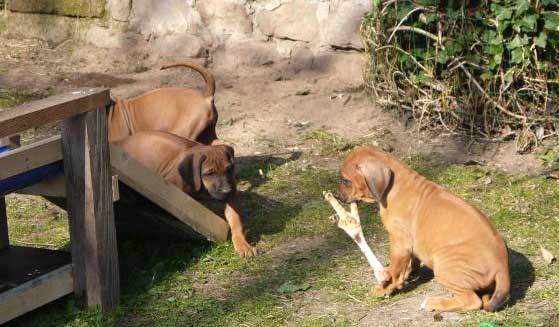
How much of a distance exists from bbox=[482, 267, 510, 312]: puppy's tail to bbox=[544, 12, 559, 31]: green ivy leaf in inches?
122

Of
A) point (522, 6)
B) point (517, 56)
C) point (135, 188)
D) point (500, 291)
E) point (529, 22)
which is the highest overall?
point (522, 6)

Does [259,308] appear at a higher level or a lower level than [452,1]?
lower

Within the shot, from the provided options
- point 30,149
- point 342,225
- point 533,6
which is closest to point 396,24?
point 533,6

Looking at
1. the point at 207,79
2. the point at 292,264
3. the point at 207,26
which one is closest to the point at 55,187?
the point at 292,264

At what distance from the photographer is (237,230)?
632 centimetres

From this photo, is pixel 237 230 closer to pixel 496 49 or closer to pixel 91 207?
pixel 91 207

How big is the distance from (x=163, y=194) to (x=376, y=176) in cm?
128

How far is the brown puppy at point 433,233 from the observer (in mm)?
4879

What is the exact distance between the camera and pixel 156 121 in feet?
26.1

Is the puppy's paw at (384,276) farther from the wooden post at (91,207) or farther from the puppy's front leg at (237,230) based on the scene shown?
the wooden post at (91,207)

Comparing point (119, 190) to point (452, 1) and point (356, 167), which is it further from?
point (452, 1)

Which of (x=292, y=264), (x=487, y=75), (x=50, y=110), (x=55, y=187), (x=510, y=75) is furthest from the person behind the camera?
(x=487, y=75)

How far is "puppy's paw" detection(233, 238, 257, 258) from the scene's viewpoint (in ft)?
20.3

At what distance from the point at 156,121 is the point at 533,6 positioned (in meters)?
3.10
